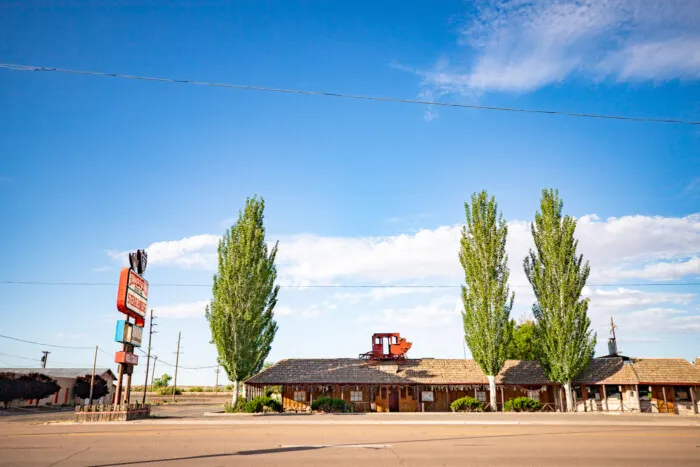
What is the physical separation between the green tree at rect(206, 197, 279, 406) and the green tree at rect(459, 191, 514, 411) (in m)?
15.5

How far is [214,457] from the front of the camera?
1214 centimetres

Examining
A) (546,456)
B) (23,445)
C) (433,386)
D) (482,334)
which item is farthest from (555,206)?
(23,445)

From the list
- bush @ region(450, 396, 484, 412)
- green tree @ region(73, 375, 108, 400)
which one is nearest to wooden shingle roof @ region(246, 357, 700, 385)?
bush @ region(450, 396, 484, 412)

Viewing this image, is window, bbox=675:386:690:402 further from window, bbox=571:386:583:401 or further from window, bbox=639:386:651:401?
window, bbox=571:386:583:401

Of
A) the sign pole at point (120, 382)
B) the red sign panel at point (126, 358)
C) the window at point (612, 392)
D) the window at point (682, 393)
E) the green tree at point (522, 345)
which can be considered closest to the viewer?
the sign pole at point (120, 382)

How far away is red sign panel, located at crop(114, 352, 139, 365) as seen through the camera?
1078 inches

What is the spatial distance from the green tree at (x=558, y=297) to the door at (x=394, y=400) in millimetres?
11817

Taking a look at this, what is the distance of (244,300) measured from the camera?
35.8m

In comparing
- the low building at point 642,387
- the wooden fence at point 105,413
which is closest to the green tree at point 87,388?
the wooden fence at point 105,413

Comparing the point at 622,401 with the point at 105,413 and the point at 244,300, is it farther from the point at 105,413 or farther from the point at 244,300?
the point at 105,413

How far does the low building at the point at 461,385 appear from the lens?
3519cm

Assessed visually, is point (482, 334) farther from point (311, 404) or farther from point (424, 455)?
point (424, 455)

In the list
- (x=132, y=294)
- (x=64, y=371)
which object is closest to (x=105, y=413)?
(x=132, y=294)

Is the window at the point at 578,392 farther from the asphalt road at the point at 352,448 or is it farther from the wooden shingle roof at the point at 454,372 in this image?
the asphalt road at the point at 352,448
